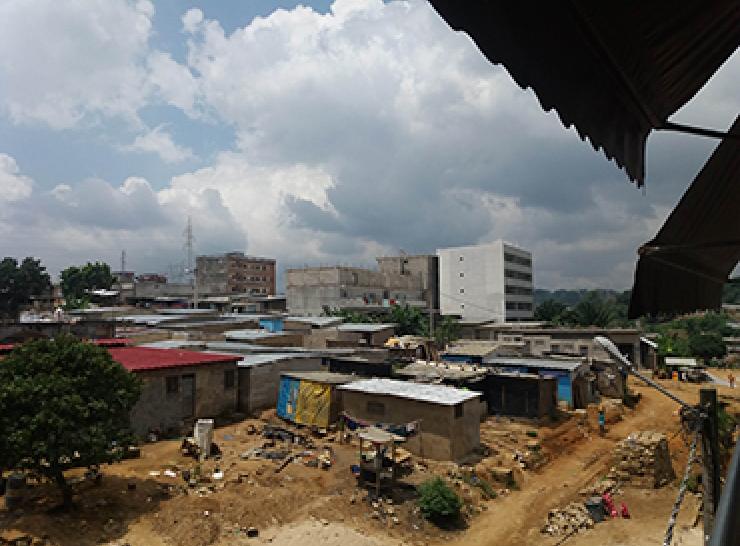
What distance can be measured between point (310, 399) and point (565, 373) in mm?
15084

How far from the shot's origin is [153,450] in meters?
16.6

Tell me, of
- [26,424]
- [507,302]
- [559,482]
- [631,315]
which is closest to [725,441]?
[559,482]

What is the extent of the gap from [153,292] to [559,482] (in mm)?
74264

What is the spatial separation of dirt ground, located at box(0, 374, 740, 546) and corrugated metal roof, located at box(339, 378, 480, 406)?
2173 millimetres

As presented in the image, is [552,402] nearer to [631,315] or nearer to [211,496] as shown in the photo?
[211,496]

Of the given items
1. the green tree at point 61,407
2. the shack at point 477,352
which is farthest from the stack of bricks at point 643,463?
the green tree at point 61,407

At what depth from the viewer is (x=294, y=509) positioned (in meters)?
13.1

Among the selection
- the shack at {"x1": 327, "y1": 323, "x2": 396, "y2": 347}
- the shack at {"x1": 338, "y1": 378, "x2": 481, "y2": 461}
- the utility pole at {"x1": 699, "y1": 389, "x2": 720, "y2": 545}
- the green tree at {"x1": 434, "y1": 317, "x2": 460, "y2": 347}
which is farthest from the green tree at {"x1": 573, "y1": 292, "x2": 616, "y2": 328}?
the utility pole at {"x1": 699, "y1": 389, "x2": 720, "y2": 545}

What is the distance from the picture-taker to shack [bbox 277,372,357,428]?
2009 cm

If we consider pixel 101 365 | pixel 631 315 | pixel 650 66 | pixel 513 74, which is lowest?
pixel 101 365

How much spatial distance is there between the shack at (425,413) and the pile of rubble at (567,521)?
A: 12.2 feet

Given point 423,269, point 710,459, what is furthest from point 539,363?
point 423,269

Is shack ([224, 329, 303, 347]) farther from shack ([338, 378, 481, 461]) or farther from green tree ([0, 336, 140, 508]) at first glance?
green tree ([0, 336, 140, 508])

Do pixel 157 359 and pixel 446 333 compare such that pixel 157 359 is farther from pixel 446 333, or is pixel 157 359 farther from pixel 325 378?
pixel 446 333
